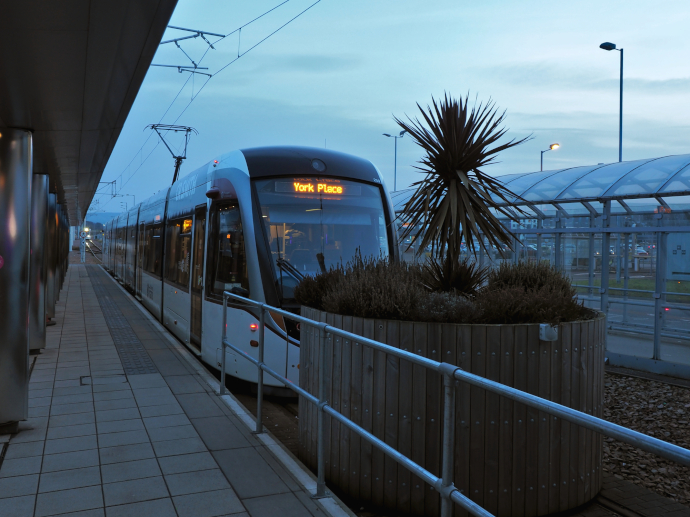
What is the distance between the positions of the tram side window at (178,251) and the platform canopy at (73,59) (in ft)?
11.6

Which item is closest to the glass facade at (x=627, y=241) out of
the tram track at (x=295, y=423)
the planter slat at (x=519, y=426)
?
the tram track at (x=295, y=423)

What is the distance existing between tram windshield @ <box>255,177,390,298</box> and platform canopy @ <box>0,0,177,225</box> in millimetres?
2142

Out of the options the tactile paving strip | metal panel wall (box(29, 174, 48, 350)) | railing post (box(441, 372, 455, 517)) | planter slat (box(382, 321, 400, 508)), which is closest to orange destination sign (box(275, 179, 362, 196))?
the tactile paving strip

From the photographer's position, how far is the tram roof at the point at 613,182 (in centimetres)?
1124

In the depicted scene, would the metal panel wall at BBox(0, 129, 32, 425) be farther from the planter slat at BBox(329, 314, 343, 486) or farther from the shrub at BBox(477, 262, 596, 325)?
the shrub at BBox(477, 262, 596, 325)

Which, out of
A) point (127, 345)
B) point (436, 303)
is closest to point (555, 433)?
point (436, 303)

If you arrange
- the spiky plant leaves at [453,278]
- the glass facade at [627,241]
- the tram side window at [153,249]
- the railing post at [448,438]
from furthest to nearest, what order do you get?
the tram side window at [153,249], the glass facade at [627,241], the spiky plant leaves at [453,278], the railing post at [448,438]

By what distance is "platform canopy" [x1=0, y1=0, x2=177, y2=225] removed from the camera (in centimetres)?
355

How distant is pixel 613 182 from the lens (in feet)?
40.4

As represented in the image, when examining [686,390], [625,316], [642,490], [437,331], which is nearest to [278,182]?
[437,331]

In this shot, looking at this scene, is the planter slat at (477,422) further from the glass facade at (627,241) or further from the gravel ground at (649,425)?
the glass facade at (627,241)

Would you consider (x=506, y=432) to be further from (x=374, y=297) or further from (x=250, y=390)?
(x=250, y=390)

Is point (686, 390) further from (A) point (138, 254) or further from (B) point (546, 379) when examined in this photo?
(A) point (138, 254)

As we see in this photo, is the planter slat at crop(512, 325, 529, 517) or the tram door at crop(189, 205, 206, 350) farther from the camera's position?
the tram door at crop(189, 205, 206, 350)
